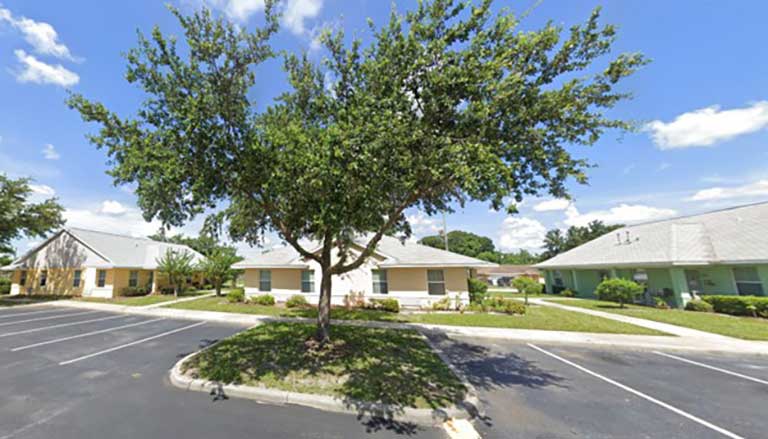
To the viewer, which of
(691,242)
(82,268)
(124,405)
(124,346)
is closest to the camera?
(124,405)

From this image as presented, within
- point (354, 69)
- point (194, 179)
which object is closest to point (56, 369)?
point (194, 179)

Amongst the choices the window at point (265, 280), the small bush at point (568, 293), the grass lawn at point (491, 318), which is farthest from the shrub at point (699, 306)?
the window at point (265, 280)

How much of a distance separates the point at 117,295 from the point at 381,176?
95.6 ft

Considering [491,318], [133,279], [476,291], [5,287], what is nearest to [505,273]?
[476,291]

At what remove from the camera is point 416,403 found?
5.27 metres

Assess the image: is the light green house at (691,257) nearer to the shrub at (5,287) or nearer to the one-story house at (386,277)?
the one-story house at (386,277)

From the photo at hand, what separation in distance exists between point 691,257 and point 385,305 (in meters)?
18.3

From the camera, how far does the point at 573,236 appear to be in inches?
2170

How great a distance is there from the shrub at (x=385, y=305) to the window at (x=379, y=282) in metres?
0.86

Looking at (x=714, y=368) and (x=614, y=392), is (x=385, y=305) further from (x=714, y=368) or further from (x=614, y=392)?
(x=714, y=368)

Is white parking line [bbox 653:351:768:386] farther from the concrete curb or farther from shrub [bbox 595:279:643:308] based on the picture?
shrub [bbox 595:279:643:308]

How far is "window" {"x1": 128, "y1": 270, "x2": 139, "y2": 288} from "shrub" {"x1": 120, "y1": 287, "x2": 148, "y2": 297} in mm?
735

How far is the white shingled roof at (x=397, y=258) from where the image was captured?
674 inches

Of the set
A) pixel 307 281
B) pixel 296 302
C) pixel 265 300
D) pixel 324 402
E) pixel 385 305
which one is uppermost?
pixel 307 281
